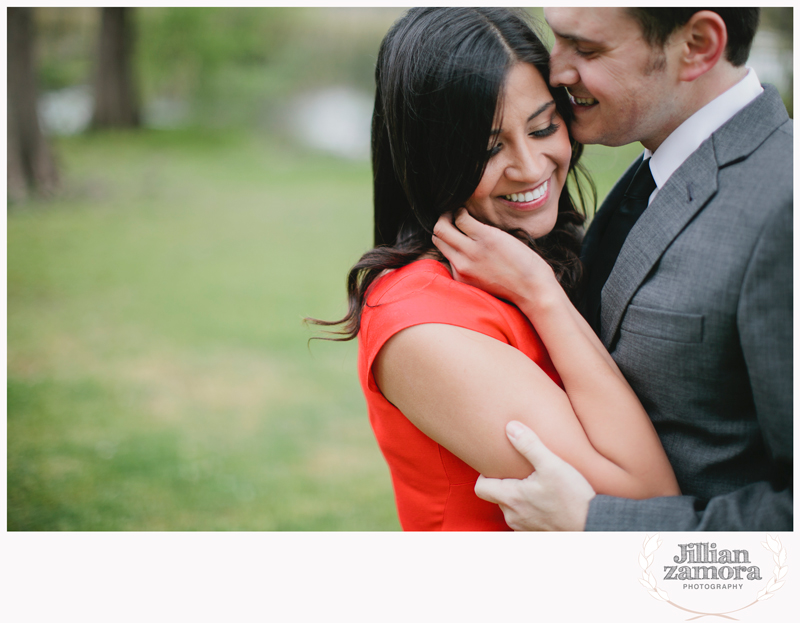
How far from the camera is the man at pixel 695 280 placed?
1.43 metres

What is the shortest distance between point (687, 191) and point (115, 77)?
14.2 meters

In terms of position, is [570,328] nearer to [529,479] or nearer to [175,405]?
[529,479]

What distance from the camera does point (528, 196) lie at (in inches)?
73.7

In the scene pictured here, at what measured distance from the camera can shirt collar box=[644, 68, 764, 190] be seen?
167 centimetres

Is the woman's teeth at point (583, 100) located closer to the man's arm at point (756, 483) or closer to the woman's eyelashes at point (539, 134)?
the woman's eyelashes at point (539, 134)

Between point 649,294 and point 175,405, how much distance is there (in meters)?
5.12

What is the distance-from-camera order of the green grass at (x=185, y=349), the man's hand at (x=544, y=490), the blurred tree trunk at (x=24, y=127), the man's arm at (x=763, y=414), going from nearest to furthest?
1. the man's arm at (x=763, y=414)
2. the man's hand at (x=544, y=490)
3. the green grass at (x=185, y=349)
4. the blurred tree trunk at (x=24, y=127)

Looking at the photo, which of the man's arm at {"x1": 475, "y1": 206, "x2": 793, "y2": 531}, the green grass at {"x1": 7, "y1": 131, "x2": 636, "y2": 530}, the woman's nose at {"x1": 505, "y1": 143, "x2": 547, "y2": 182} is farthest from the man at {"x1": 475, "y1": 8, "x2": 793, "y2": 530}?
the green grass at {"x1": 7, "y1": 131, "x2": 636, "y2": 530}

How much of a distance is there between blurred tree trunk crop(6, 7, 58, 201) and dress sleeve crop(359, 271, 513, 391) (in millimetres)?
10294

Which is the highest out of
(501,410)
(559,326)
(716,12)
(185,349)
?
(716,12)

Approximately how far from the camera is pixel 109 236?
10.1 metres

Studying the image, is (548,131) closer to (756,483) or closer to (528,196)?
(528,196)
